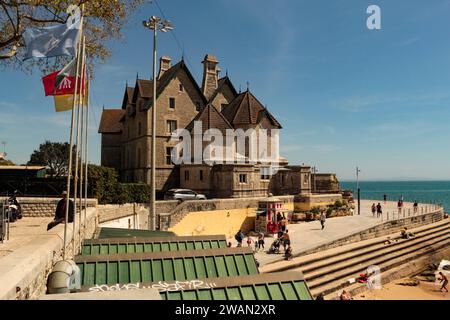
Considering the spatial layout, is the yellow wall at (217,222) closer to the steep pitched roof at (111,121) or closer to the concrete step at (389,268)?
the concrete step at (389,268)

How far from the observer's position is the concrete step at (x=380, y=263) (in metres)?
20.6

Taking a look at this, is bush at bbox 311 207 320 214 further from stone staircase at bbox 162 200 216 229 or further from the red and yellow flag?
the red and yellow flag

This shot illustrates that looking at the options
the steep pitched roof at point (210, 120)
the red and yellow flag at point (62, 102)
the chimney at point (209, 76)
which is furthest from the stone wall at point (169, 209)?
the chimney at point (209, 76)

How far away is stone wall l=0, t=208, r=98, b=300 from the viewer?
4910 millimetres

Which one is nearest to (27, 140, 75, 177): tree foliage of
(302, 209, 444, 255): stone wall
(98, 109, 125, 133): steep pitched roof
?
(98, 109, 125, 133): steep pitched roof

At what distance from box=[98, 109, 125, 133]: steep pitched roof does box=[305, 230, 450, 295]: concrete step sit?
36650 millimetres

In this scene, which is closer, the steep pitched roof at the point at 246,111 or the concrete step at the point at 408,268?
the concrete step at the point at 408,268

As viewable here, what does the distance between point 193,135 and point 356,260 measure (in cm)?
2122

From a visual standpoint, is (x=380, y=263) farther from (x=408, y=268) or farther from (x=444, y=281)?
(x=444, y=281)

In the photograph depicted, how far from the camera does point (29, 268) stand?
5.89 meters

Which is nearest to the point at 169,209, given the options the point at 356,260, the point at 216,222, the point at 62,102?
the point at 216,222
